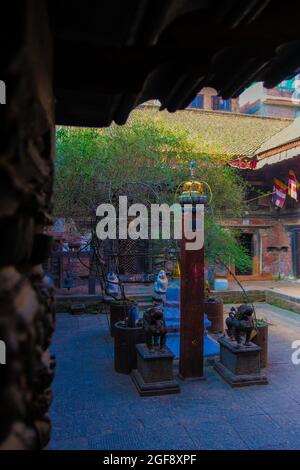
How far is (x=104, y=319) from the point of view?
30.2 feet

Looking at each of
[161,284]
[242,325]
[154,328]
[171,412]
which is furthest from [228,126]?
[171,412]

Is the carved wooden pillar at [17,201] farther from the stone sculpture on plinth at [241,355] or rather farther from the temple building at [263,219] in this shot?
the temple building at [263,219]

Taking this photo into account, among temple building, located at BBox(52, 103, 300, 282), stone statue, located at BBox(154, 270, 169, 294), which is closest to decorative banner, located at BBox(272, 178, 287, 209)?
temple building, located at BBox(52, 103, 300, 282)

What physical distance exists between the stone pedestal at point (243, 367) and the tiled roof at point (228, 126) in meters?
11.7

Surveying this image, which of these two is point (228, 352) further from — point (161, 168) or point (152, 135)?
point (152, 135)

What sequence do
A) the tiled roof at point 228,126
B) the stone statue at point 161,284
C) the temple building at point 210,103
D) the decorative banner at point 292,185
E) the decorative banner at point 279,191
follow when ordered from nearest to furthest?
the stone statue at point 161,284 < the decorative banner at point 292,185 < the decorative banner at point 279,191 < the tiled roof at point 228,126 < the temple building at point 210,103

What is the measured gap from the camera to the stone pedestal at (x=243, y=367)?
4984mm

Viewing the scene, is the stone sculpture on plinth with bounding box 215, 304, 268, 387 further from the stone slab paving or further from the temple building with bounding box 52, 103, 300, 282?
the temple building with bounding box 52, 103, 300, 282

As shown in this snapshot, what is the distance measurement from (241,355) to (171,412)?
55.4 inches

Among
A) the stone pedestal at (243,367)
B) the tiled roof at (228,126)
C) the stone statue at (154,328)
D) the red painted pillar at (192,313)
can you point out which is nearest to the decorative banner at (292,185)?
the tiled roof at (228,126)

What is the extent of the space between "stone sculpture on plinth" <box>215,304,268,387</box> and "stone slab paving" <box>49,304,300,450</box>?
12 centimetres

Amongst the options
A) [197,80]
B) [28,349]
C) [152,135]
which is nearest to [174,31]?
[197,80]

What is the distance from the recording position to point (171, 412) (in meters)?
4.21

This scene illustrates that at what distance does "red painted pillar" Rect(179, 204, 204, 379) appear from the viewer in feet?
17.1
